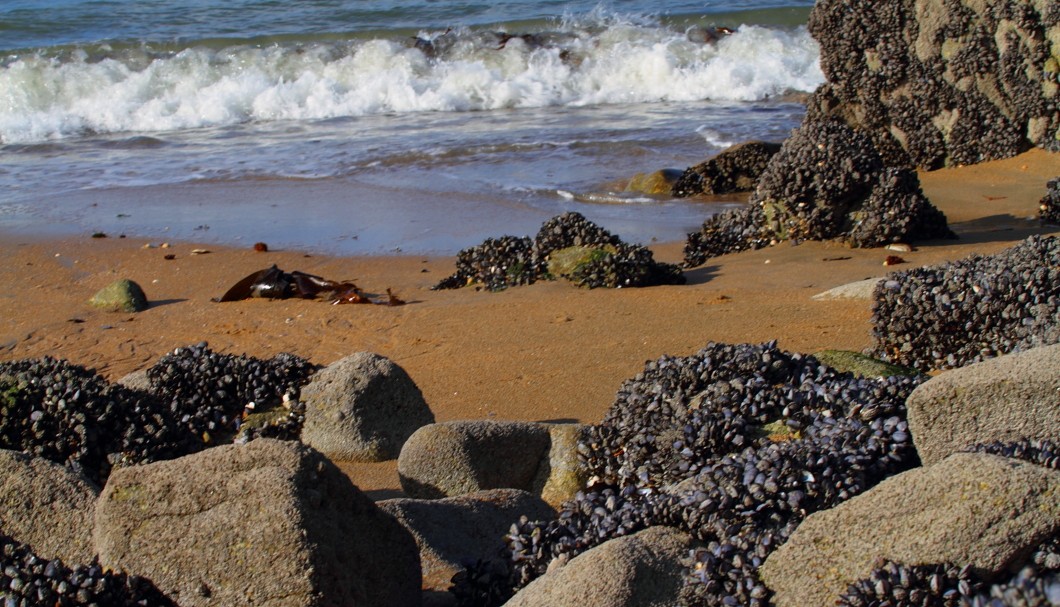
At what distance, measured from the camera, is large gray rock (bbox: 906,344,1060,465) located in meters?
3.20

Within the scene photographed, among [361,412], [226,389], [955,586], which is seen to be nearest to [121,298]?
[226,389]

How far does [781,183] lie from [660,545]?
6668 millimetres

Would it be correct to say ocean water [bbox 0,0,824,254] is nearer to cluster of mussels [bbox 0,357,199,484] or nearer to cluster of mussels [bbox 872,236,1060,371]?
cluster of mussels [bbox 872,236,1060,371]

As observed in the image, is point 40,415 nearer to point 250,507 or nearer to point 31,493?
point 31,493

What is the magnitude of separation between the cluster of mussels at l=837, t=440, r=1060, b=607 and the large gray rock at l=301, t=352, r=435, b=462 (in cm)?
298

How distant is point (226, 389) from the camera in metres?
5.45

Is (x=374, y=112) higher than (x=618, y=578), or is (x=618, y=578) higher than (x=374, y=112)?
(x=618, y=578)

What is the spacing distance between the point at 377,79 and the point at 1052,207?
14323 millimetres

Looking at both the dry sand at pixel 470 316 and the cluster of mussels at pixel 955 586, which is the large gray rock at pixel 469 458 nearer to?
the dry sand at pixel 470 316

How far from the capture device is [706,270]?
8750mm

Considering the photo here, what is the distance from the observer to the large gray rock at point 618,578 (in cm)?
296

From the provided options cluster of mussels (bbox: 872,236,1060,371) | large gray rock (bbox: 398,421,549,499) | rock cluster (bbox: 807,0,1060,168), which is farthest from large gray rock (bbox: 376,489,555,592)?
rock cluster (bbox: 807,0,1060,168)

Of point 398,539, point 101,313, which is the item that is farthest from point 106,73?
point 398,539

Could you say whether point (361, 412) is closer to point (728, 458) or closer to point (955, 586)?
point (728, 458)
